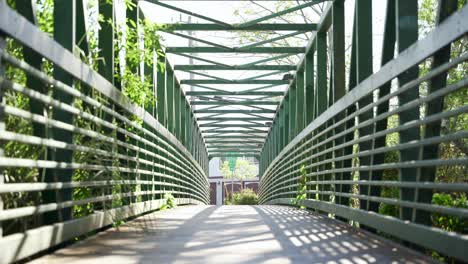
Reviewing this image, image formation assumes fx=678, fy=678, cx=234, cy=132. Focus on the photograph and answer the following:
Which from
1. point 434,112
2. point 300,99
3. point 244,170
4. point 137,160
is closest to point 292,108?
point 300,99

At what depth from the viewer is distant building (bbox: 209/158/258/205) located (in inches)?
2362

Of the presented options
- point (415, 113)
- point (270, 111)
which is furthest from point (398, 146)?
point (270, 111)

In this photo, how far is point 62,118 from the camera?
4441 mm

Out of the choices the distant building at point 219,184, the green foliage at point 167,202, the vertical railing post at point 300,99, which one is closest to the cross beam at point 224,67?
the vertical railing post at point 300,99

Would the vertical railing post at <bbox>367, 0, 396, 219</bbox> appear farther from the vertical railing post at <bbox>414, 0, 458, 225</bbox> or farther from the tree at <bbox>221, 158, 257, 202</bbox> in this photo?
the tree at <bbox>221, 158, 257, 202</bbox>

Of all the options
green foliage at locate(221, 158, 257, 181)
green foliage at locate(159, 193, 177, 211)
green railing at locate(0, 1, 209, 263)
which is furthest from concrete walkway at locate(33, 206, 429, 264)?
green foliage at locate(221, 158, 257, 181)

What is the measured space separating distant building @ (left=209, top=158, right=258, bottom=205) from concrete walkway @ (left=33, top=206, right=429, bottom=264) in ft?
174

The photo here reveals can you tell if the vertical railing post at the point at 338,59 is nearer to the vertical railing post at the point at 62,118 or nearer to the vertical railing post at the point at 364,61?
the vertical railing post at the point at 364,61

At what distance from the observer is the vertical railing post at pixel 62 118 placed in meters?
4.05

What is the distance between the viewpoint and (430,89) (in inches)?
149

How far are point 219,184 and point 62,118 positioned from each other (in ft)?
184

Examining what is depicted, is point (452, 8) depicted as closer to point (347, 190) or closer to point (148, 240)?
point (148, 240)

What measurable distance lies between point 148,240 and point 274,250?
1.16m

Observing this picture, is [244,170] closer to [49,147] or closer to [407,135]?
[407,135]
